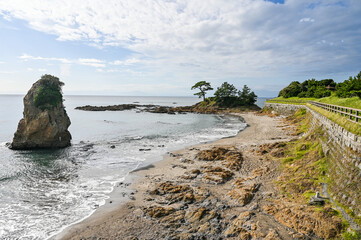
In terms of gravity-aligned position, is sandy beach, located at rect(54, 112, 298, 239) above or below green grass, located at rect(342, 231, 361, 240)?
below

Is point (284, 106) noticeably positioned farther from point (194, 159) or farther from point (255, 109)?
point (194, 159)

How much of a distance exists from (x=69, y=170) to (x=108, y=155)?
607 centimetres

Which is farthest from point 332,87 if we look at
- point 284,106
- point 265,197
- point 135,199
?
point 135,199

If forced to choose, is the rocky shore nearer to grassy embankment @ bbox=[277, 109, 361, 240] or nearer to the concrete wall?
grassy embankment @ bbox=[277, 109, 361, 240]

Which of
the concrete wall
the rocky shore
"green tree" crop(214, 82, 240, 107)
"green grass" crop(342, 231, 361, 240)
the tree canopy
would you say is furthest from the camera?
"green tree" crop(214, 82, 240, 107)

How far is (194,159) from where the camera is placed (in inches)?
925

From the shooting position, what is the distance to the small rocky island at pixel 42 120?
97.3 feet

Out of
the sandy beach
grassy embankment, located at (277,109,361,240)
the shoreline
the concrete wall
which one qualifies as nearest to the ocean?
the shoreline

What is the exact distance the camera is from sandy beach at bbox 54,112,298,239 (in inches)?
421

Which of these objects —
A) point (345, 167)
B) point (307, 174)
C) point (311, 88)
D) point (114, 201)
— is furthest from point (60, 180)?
point (311, 88)

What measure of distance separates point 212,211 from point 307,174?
26.9 ft

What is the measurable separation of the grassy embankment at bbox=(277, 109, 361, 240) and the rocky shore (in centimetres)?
19

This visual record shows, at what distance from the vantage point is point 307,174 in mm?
15172

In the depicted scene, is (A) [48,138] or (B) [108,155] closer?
(B) [108,155]
